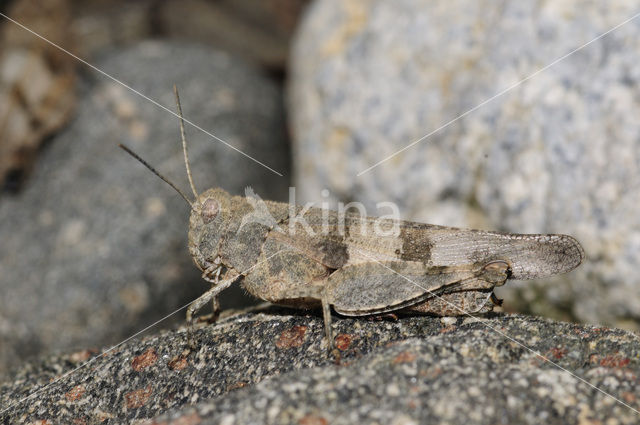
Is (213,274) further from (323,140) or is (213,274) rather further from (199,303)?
(323,140)

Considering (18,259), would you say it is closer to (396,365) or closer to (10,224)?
(10,224)

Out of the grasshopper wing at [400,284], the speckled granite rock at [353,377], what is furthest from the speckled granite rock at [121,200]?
the grasshopper wing at [400,284]

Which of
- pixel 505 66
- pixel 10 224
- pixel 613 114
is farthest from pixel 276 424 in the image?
pixel 10 224

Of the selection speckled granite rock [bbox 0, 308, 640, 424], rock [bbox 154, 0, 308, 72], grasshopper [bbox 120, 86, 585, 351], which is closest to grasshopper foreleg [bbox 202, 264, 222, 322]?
grasshopper [bbox 120, 86, 585, 351]

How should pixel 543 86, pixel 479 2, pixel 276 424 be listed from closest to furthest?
1. pixel 276 424
2. pixel 543 86
3. pixel 479 2

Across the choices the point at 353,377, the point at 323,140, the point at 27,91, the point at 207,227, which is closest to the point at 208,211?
the point at 207,227

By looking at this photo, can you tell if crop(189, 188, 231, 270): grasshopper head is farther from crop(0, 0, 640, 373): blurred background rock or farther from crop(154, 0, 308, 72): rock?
crop(154, 0, 308, 72): rock
